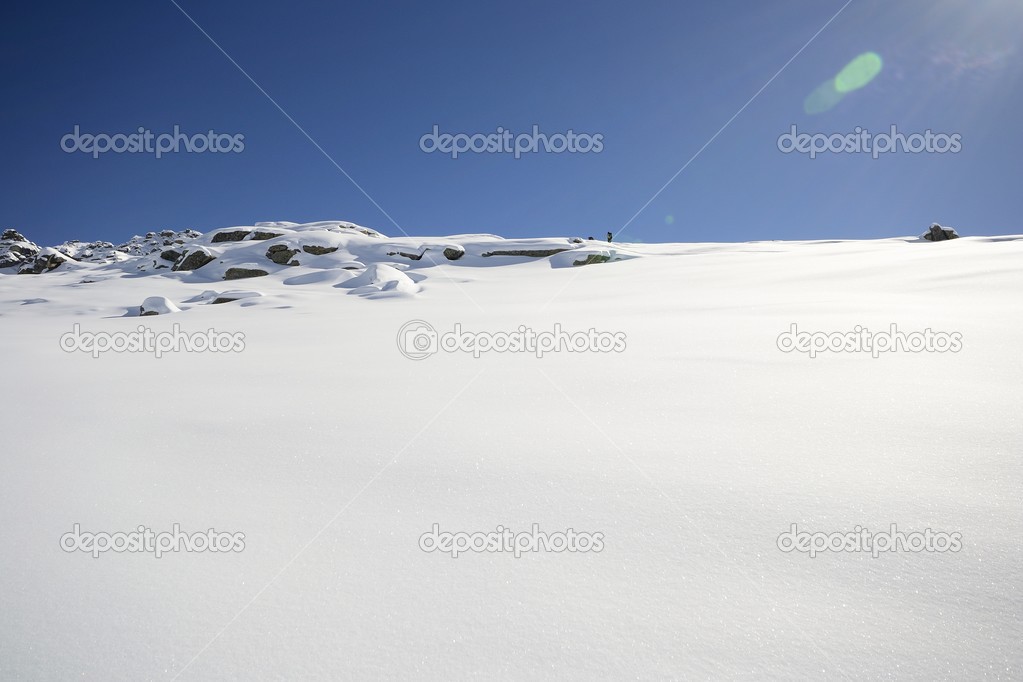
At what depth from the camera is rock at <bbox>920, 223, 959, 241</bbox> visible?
51.9 feet

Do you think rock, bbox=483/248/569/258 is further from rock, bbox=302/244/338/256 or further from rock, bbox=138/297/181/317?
rock, bbox=138/297/181/317

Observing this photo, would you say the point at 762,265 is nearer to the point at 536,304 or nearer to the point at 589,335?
the point at 536,304

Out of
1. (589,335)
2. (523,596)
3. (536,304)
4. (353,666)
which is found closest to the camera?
(353,666)

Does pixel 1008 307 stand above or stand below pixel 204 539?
above

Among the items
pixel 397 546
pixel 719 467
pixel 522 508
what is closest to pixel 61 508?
pixel 397 546

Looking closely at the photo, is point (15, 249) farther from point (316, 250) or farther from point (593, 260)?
point (593, 260)

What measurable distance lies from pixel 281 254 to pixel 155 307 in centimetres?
865

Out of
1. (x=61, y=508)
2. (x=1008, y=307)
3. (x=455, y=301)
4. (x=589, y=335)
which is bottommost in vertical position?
(x=61, y=508)

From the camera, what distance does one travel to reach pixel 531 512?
1.33 meters

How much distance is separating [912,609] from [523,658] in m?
0.75

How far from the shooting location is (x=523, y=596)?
1035mm

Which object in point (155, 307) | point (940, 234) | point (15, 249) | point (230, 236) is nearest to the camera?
point (155, 307)

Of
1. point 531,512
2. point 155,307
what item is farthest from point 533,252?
point 531,512

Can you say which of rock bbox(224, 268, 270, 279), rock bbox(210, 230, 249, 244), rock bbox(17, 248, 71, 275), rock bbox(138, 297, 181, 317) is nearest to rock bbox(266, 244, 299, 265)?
rock bbox(224, 268, 270, 279)
